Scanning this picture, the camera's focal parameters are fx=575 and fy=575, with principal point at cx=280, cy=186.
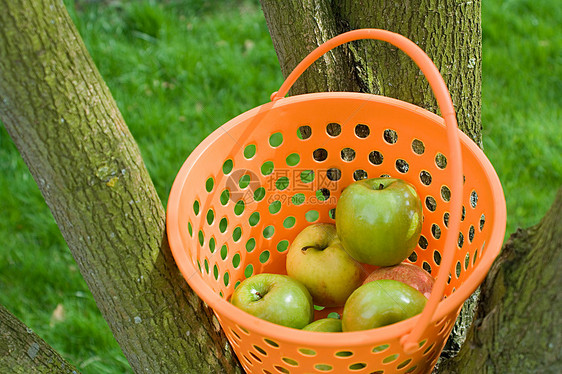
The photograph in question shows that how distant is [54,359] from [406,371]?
0.74 m

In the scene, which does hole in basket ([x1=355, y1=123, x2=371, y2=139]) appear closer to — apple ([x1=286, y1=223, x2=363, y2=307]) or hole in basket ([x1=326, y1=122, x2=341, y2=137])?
hole in basket ([x1=326, y1=122, x2=341, y2=137])

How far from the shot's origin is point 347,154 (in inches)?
63.8

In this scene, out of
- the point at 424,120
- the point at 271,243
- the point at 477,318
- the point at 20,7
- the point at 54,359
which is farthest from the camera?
the point at 271,243

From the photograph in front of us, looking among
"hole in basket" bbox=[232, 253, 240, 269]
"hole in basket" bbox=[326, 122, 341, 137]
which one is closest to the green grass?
"hole in basket" bbox=[232, 253, 240, 269]

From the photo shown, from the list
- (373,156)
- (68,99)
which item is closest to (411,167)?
(373,156)

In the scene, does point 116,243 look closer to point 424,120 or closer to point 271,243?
point 271,243

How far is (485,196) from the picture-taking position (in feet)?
4.05

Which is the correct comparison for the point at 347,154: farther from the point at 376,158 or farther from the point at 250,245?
the point at 250,245

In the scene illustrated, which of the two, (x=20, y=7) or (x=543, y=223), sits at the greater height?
(x=20, y=7)

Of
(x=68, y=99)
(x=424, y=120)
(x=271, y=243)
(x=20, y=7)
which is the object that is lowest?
(x=271, y=243)

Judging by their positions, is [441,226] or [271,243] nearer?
[441,226]

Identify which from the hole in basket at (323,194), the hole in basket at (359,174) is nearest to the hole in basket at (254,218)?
the hole in basket at (323,194)

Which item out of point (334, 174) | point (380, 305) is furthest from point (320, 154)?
point (380, 305)

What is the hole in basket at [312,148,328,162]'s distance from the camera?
1.64 meters
